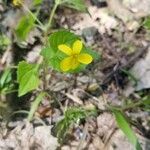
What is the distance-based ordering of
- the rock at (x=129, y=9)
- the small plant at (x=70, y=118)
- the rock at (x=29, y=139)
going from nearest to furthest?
the small plant at (x=70, y=118) → the rock at (x=29, y=139) → the rock at (x=129, y=9)

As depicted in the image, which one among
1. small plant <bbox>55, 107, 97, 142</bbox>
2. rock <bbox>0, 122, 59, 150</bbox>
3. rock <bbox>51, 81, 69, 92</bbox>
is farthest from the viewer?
rock <bbox>51, 81, 69, 92</bbox>

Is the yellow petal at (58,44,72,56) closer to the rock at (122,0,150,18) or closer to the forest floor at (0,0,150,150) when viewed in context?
the forest floor at (0,0,150,150)

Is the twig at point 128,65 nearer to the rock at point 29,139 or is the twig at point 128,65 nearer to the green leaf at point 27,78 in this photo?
the rock at point 29,139

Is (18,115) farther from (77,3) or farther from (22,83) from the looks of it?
(77,3)

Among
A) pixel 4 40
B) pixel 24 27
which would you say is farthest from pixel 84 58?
pixel 4 40

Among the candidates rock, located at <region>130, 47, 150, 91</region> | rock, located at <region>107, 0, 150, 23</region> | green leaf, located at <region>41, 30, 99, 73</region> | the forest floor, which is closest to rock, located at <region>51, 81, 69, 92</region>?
the forest floor

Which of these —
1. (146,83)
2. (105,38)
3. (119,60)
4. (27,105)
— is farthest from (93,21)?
(27,105)

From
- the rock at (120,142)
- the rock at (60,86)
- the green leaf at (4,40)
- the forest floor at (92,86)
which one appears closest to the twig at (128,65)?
the forest floor at (92,86)
